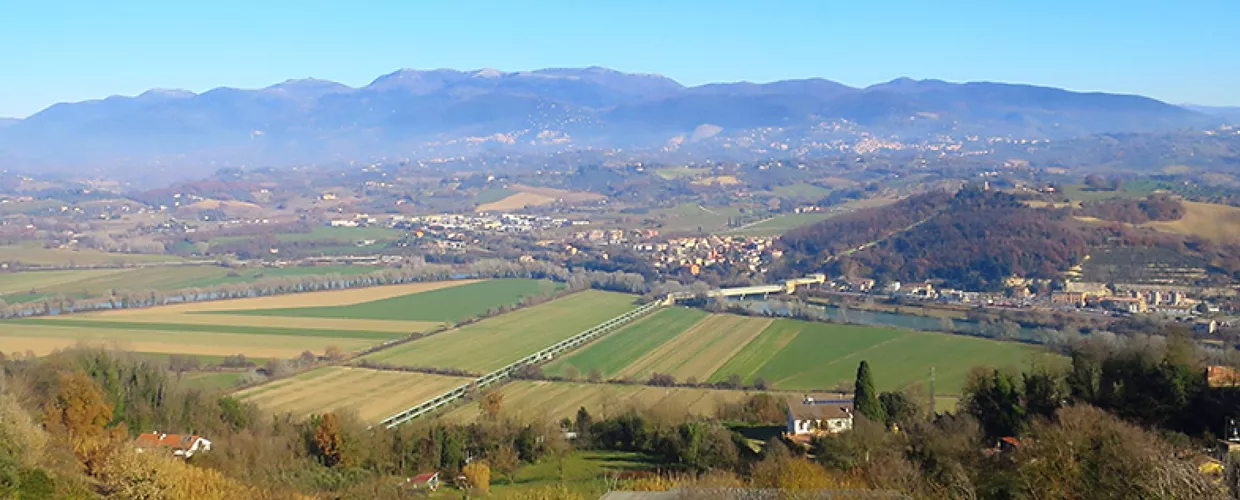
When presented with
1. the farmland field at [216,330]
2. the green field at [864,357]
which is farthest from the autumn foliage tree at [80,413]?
the green field at [864,357]

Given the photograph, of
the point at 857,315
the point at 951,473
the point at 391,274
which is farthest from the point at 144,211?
the point at 951,473

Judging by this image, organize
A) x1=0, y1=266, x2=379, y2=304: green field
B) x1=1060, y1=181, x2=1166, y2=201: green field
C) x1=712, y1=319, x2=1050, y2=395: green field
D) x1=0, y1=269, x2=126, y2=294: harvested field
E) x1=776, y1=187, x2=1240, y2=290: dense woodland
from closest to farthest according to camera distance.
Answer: x1=712, y1=319, x2=1050, y2=395: green field, x1=776, y1=187, x2=1240, y2=290: dense woodland, x1=0, y1=266, x2=379, y2=304: green field, x1=0, y1=269, x2=126, y2=294: harvested field, x1=1060, y1=181, x2=1166, y2=201: green field

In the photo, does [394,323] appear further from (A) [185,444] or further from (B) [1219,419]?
(B) [1219,419]

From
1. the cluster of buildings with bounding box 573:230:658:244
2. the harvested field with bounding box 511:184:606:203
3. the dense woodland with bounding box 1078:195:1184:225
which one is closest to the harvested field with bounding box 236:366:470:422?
the cluster of buildings with bounding box 573:230:658:244

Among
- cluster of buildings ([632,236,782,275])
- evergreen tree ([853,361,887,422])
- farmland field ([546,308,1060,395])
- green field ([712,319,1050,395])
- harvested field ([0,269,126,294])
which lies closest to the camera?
evergreen tree ([853,361,887,422])

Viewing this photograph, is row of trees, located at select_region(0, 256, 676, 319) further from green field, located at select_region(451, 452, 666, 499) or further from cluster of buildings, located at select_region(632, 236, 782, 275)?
green field, located at select_region(451, 452, 666, 499)

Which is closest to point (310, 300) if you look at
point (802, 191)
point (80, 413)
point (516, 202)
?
point (80, 413)
